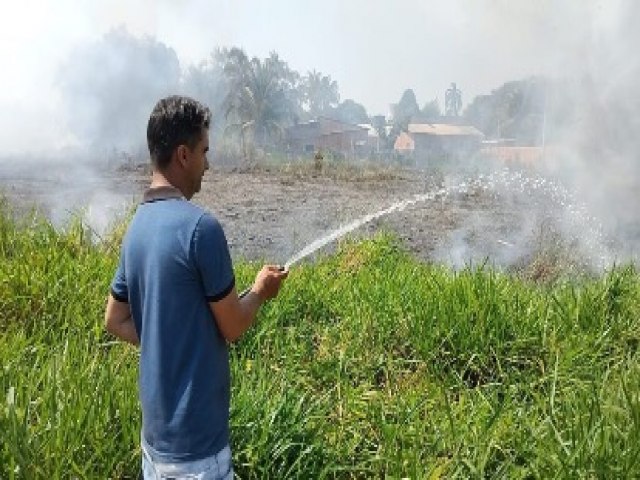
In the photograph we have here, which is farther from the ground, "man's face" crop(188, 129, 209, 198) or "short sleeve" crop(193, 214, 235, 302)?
"man's face" crop(188, 129, 209, 198)

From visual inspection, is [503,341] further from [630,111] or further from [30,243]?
[630,111]

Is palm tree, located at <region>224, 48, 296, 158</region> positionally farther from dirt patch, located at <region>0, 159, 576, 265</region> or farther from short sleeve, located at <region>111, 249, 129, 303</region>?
short sleeve, located at <region>111, 249, 129, 303</region>

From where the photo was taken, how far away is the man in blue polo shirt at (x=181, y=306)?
5.98 feet

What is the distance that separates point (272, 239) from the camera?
10.0m

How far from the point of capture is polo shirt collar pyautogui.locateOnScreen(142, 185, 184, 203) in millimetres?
1898

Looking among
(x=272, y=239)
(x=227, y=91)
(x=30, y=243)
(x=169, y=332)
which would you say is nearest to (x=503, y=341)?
(x=169, y=332)

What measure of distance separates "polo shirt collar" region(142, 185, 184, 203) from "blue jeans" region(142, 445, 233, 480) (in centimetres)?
79

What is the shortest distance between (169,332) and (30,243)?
3786 millimetres

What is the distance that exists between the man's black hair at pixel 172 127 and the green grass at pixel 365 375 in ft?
3.90

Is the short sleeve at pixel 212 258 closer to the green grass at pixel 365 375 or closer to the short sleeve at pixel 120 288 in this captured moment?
the short sleeve at pixel 120 288

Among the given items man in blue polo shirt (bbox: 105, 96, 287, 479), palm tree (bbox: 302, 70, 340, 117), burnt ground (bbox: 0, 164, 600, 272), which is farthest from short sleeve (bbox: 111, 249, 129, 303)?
palm tree (bbox: 302, 70, 340, 117)

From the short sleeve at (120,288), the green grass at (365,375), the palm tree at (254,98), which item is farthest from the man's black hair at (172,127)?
the palm tree at (254,98)

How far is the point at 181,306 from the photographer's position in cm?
186

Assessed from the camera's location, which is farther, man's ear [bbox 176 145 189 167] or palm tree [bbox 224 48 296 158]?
palm tree [bbox 224 48 296 158]
